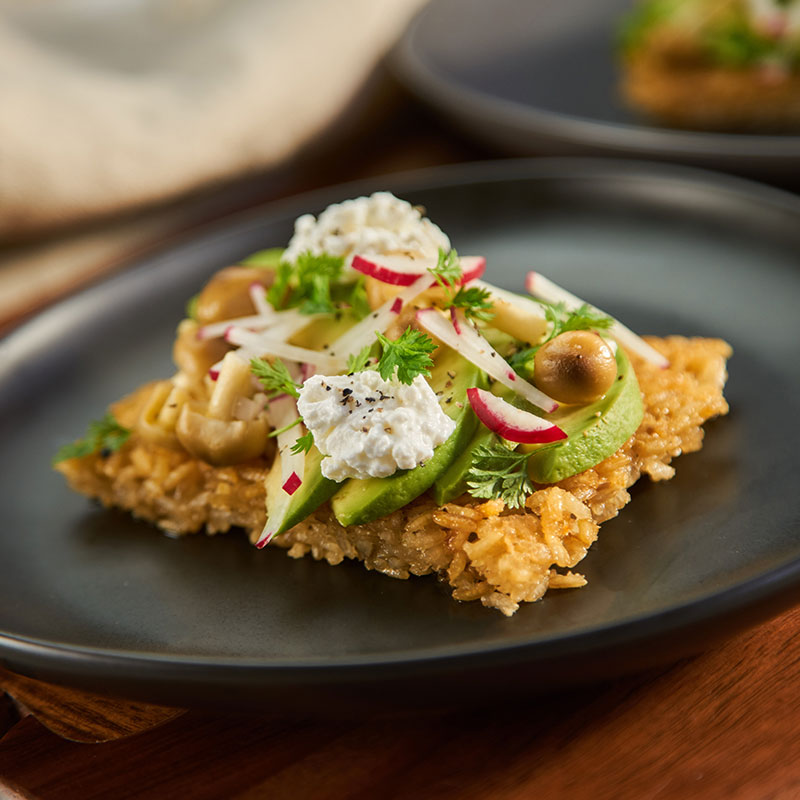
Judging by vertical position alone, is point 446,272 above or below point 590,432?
above

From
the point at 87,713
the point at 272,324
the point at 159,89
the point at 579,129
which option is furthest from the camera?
the point at 159,89

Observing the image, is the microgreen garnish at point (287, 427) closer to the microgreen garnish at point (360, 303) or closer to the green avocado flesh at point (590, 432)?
the microgreen garnish at point (360, 303)

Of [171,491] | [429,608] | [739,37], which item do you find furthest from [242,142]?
[429,608]

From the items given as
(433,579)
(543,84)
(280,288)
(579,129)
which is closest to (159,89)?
(543,84)

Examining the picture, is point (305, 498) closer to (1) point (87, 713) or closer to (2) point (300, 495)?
(2) point (300, 495)

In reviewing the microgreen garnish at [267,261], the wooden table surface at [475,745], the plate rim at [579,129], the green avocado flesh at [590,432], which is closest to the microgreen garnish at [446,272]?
the green avocado flesh at [590,432]

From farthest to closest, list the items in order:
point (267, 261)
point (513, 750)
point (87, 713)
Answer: point (267, 261)
point (87, 713)
point (513, 750)

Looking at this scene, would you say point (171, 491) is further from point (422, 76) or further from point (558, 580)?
point (422, 76)
